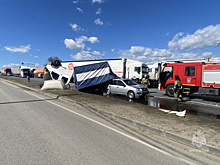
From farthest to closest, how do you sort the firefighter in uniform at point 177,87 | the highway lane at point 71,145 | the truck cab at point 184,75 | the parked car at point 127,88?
1. the parked car at point 127,88
2. the truck cab at point 184,75
3. the firefighter in uniform at point 177,87
4. the highway lane at point 71,145

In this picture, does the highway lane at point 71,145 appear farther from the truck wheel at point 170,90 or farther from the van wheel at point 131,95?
the truck wheel at point 170,90

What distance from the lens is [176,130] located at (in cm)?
412

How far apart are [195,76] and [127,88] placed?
5.19 m

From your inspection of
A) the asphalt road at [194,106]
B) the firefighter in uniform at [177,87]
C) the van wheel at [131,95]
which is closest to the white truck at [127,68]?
the van wheel at [131,95]

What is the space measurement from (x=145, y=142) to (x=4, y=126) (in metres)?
4.22

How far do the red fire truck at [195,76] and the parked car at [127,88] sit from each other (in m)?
2.39

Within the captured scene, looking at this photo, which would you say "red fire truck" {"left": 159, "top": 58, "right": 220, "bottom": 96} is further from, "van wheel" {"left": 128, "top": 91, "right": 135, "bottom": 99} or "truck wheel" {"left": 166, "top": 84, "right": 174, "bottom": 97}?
"van wheel" {"left": 128, "top": 91, "right": 135, "bottom": 99}

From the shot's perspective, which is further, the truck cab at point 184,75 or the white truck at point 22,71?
the white truck at point 22,71

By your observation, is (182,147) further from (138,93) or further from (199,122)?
(138,93)

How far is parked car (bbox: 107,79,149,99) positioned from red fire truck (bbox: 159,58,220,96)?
239 centimetres

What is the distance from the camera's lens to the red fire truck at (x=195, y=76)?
31.7 ft

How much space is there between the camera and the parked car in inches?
416

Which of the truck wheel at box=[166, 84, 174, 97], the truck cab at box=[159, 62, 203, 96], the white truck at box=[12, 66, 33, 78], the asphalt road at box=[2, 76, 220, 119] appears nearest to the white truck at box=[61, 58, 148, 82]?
the truck cab at box=[159, 62, 203, 96]

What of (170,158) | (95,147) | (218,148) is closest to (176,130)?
(218,148)
